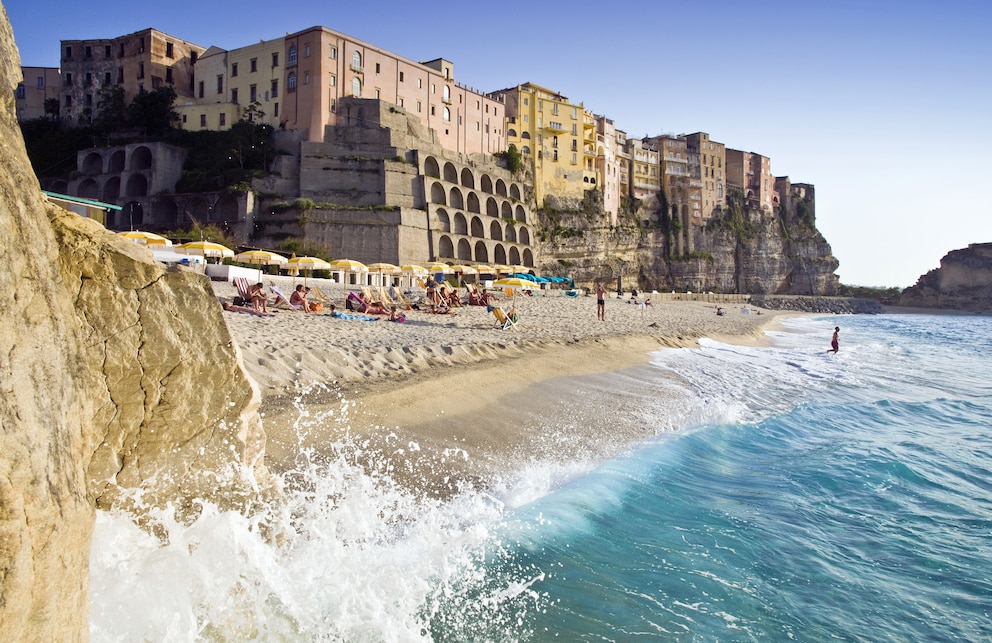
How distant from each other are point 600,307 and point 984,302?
8778cm

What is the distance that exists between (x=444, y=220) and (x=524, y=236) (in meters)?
11.8

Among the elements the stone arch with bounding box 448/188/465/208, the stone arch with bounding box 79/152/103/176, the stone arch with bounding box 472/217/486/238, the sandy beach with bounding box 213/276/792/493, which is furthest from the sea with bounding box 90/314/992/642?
the stone arch with bounding box 79/152/103/176

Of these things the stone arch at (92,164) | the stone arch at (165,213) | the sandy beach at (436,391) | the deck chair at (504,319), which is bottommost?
the sandy beach at (436,391)

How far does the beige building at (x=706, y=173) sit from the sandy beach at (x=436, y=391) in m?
72.1

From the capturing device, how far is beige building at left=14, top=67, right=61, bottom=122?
180 ft

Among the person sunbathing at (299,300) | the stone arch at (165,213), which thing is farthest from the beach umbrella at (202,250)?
the stone arch at (165,213)

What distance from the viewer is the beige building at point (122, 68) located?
169ft

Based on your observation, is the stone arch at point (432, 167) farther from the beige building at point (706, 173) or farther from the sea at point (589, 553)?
the sea at point (589, 553)

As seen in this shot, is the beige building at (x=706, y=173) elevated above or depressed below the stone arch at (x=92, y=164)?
above

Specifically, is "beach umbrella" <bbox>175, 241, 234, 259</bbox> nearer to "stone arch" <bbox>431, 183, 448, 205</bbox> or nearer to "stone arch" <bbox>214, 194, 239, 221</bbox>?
"stone arch" <bbox>214, 194, 239, 221</bbox>

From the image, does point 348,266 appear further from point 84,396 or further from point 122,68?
point 122,68

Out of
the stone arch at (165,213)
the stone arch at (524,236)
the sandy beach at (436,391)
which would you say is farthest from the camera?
the stone arch at (524,236)

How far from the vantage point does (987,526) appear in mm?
6520

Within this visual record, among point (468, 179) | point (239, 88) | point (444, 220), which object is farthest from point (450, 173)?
point (239, 88)
